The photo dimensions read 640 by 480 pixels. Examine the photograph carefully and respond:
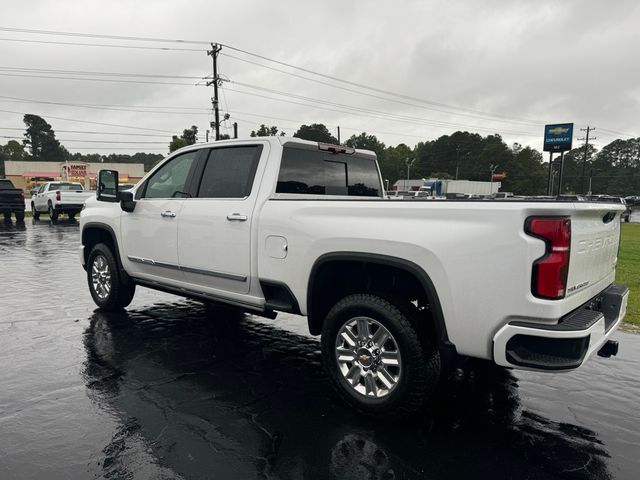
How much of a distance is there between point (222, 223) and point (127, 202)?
5.60ft

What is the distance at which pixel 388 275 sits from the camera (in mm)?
3502

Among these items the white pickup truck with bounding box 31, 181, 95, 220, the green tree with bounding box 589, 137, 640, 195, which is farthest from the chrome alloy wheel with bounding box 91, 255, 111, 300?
the green tree with bounding box 589, 137, 640, 195

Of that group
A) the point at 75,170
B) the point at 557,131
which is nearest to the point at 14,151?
the point at 75,170

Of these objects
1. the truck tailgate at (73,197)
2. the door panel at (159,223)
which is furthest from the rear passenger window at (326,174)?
the truck tailgate at (73,197)

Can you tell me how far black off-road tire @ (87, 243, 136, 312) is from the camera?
588 cm

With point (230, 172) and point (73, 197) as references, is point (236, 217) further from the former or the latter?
point (73, 197)

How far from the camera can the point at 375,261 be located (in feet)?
10.7

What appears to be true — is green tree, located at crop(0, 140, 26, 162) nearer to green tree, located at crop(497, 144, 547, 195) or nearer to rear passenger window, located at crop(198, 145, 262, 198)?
green tree, located at crop(497, 144, 547, 195)

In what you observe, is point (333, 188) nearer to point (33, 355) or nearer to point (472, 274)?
point (472, 274)

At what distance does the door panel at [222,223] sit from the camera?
4242 millimetres

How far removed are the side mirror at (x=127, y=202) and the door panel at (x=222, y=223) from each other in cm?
96

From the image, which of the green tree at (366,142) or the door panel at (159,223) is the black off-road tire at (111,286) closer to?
the door panel at (159,223)

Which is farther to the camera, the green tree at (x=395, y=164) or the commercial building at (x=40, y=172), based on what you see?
the green tree at (x=395, y=164)

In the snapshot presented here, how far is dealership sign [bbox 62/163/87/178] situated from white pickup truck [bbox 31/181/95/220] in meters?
51.5
